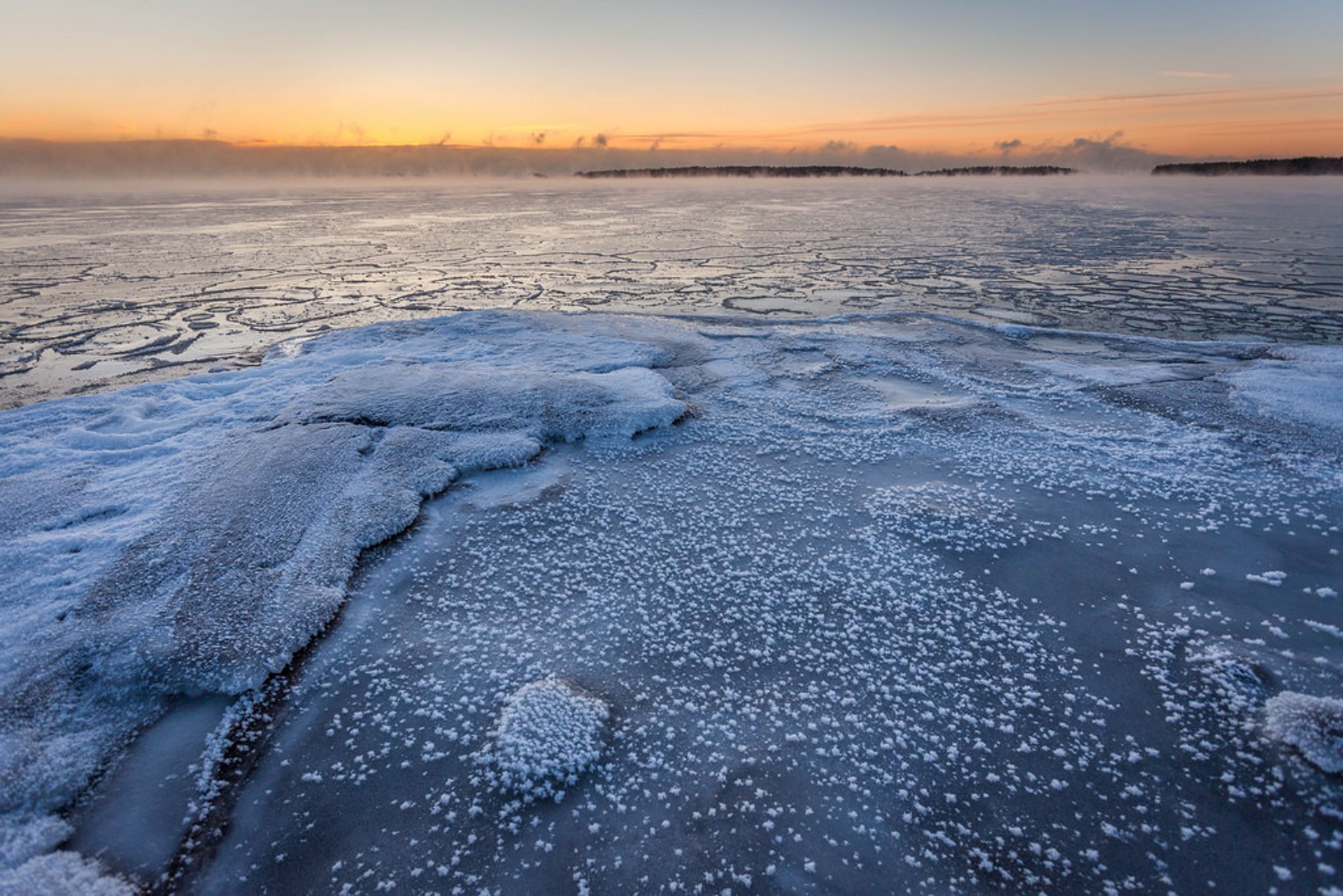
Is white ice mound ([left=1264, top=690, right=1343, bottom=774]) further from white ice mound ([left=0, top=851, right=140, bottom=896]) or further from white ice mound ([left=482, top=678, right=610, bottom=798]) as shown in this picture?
white ice mound ([left=0, top=851, right=140, bottom=896])

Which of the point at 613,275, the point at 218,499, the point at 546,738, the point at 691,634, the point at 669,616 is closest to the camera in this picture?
the point at 546,738

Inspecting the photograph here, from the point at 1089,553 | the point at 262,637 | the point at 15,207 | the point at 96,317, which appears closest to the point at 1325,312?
the point at 1089,553

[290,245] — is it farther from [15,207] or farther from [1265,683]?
[15,207]

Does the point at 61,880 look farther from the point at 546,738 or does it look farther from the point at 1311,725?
the point at 1311,725

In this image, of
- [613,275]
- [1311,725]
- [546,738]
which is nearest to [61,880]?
[546,738]

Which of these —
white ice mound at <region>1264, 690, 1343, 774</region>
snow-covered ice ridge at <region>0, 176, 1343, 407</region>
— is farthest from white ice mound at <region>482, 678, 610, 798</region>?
snow-covered ice ridge at <region>0, 176, 1343, 407</region>

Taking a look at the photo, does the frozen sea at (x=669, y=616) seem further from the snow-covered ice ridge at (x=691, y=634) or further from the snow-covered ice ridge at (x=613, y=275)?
the snow-covered ice ridge at (x=613, y=275)

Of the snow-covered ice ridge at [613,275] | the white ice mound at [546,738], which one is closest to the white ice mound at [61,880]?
the white ice mound at [546,738]
